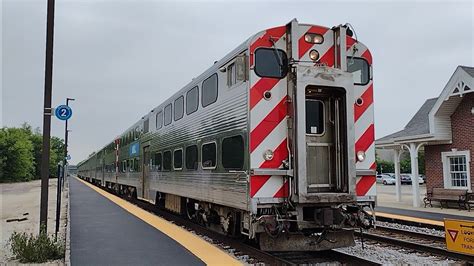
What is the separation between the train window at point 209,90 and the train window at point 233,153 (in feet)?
3.89

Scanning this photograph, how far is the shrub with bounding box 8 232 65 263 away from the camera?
25.0 feet

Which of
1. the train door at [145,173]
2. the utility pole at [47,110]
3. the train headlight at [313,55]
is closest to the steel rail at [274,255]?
the train headlight at [313,55]

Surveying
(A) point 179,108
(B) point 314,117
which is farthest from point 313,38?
(A) point 179,108

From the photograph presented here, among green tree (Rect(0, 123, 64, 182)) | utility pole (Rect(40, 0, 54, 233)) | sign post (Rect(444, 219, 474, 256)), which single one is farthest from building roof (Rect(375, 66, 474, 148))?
green tree (Rect(0, 123, 64, 182))

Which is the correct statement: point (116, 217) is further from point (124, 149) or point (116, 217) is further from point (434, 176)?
point (434, 176)

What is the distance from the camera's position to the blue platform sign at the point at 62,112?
28.9 feet

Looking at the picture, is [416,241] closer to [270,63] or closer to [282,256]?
[282,256]

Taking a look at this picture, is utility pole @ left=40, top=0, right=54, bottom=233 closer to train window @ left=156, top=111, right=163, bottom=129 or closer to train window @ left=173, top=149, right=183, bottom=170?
train window @ left=173, top=149, right=183, bottom=170

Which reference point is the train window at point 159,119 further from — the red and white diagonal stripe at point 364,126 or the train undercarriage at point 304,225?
the red and white diagonal stripe at point 364,126

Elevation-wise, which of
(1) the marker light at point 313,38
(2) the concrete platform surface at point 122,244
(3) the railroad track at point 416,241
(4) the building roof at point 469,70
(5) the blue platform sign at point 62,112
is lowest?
(3) the railroad track at point 416,241

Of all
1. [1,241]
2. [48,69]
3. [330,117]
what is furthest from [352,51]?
[1,241]

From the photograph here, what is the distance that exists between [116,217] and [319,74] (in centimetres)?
781

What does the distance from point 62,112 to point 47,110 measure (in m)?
0.33

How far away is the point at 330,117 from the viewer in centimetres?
758
